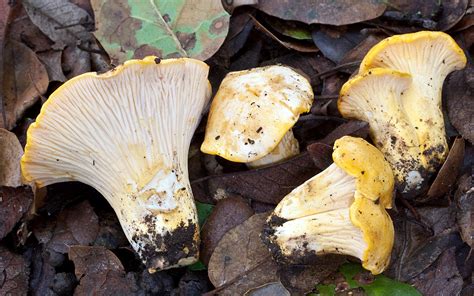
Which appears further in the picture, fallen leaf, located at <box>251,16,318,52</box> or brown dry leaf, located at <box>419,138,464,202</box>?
fallen leaf, located at <box>251,16,318,52</box>

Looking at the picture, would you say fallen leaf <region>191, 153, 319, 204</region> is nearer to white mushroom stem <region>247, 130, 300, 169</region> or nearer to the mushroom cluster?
white mushroom stem <region>247, 130, 300, 169</region>

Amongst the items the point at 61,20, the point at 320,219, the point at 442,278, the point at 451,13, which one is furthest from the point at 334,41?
the point at 61,20

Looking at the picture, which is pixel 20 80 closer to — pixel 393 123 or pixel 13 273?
pixel 13 273

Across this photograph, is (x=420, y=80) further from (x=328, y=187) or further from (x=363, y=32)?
(x=328, y=187)

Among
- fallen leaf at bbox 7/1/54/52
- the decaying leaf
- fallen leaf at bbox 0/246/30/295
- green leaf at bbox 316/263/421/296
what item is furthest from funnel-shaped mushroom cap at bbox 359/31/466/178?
fallen leaf at bbox 0/246/30/295

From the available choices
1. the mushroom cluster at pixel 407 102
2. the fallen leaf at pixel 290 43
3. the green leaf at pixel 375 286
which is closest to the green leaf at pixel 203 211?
the green leaf at pixel 375 286

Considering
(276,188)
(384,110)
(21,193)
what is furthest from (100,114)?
(384,110)
